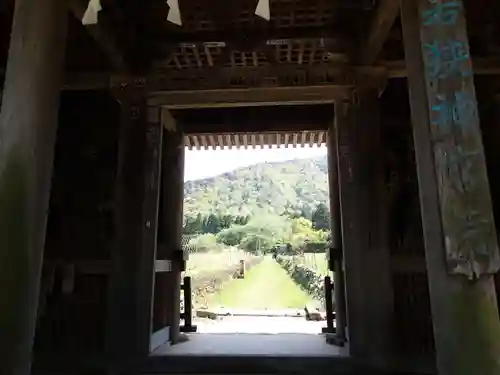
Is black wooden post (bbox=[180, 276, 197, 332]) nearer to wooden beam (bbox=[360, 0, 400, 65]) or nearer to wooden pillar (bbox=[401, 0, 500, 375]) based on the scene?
wooden beam (bbox=[360, 0, 400, 65])

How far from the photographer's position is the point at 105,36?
12.5 feet

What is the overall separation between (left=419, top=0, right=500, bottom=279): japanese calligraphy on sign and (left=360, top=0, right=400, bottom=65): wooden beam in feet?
3.45

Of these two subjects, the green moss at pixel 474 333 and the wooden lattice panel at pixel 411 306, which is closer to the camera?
the green moss at pixel 474 333

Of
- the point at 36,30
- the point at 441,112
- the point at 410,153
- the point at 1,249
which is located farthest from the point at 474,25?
the point at 1,249

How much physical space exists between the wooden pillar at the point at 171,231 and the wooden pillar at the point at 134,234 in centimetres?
84

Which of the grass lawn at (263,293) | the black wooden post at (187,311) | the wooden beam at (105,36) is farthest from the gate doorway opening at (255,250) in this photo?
the wooden beam at (105,36)

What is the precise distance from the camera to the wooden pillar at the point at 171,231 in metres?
5.16

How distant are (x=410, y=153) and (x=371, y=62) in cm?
107

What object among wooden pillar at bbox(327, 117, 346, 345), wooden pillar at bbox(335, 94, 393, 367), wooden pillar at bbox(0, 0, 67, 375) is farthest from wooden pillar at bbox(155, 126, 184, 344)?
wooden pillar at bbox(0, 0, 67, 375)

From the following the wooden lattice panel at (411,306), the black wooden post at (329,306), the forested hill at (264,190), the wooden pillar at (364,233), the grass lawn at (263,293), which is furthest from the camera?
the forested hill at (264,190)

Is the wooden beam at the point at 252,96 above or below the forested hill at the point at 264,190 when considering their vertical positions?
below

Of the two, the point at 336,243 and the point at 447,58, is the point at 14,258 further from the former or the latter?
the point at 336,243

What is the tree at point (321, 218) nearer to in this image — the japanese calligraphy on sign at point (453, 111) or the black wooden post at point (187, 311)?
the black wooden post at point (187, 311)

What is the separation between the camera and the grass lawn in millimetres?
18547
